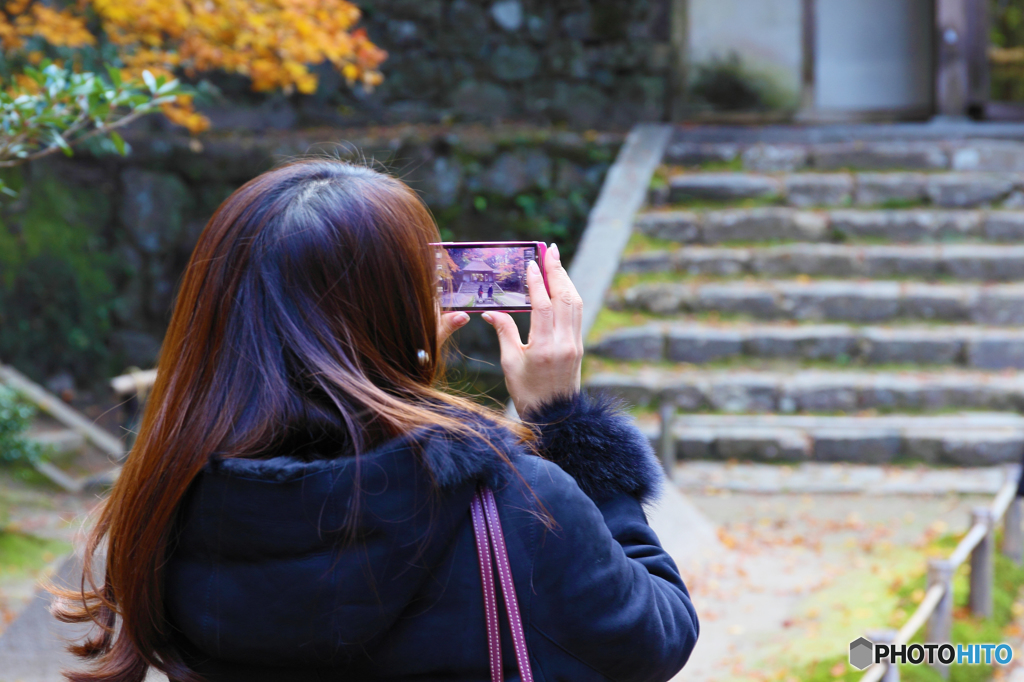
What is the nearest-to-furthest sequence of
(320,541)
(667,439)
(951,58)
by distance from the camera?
1. (320,541)
2. (667,439)
3. (951,58)

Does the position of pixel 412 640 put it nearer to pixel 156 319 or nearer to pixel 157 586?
Answer: pixel 157 586

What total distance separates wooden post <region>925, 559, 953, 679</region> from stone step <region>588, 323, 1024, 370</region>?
237cm

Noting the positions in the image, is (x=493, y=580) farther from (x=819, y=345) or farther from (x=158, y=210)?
(x=158, y=210)

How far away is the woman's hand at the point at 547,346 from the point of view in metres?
1.05

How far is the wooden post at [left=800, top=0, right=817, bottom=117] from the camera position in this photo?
7336mm

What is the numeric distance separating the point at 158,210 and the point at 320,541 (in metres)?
6.86

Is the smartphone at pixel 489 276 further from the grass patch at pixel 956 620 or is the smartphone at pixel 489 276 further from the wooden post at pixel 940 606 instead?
the wooden post at pixel 940 606

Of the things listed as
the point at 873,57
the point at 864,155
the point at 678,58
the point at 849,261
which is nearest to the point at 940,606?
the point at 849,261

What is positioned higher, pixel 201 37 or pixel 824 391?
pixel 201 37

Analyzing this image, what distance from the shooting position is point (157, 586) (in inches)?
35.9

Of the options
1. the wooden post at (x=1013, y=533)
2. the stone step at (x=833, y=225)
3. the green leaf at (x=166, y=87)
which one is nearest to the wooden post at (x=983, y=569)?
the wooden post at (x=1013, y=533)

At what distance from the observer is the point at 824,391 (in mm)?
4594

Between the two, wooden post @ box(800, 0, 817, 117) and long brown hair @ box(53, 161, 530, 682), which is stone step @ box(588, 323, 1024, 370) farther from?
long brown hair @ box(53, 161, 530, 682)

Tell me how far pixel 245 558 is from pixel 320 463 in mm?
131
